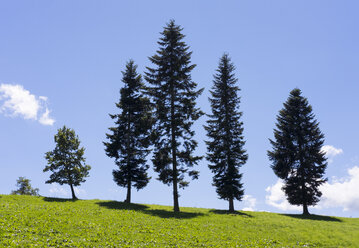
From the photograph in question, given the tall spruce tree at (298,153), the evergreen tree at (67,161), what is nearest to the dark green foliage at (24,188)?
the evergreen tree at (67,161)

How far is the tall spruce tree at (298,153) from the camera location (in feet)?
120

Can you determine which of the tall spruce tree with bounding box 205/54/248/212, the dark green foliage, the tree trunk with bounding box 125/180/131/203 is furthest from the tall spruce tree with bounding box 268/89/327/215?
the dark green foliage

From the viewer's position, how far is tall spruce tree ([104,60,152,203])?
105 ft

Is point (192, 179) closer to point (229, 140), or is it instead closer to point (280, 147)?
point (229, 140)

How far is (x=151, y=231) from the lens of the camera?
694 inches

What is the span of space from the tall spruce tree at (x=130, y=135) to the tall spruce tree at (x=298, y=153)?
736 inches

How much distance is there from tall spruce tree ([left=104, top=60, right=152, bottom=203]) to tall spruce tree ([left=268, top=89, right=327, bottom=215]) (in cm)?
1870

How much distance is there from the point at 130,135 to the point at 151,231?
17435 millimetres

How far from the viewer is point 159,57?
31.2 m

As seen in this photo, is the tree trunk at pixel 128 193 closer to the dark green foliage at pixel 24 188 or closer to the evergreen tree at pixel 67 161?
the evergreen tree at pixel 67 161

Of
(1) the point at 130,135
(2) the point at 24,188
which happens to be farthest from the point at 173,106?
(2) the point at 24,188

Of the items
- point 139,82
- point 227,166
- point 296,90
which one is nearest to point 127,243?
point 227,166

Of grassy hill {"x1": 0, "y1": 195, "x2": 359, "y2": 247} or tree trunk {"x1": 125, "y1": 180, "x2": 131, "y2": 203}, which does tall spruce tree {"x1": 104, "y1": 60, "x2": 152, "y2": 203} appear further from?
grassy hill {"x1": 0, "y1": 195, "x2": 359, "y2": 247}

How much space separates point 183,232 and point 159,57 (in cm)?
1963
